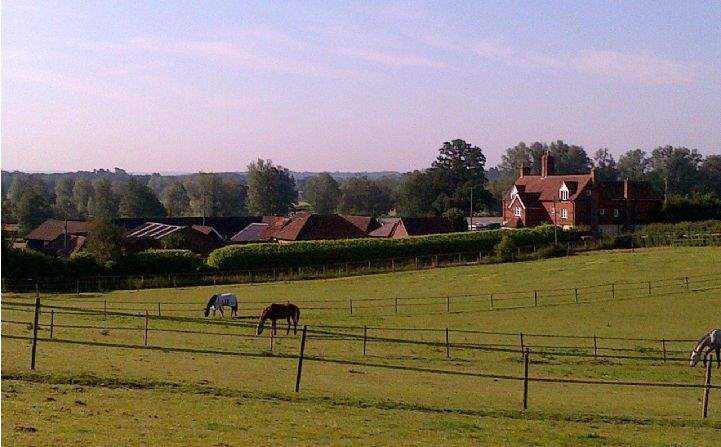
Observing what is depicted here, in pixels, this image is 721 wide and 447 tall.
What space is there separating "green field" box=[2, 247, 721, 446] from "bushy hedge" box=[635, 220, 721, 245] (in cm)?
3139

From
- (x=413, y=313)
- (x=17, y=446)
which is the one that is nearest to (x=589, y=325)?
(x=413, y=313)

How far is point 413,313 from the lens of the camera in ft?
133

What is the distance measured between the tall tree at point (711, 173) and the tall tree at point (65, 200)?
336ft

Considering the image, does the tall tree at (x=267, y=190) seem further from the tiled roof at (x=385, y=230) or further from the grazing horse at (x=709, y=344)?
the grazing horse at (x=709, y=344)

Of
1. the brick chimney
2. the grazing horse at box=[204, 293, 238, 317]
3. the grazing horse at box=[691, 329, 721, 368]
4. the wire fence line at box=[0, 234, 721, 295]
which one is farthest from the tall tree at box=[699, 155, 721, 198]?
the grazing horse at box=[691, 329, 721, 368]

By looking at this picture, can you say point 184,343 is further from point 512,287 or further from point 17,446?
point 512,287

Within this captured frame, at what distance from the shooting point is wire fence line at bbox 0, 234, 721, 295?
5312 centimetres

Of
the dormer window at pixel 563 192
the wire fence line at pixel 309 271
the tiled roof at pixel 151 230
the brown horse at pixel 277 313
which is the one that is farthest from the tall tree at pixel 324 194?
the brown horse at pixel 277 313

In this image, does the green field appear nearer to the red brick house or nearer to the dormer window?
the red brick house

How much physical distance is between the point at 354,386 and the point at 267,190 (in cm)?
12610

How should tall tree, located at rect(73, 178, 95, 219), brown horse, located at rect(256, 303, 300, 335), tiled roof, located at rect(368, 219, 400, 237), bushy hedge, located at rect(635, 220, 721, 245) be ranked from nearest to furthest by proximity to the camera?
brown horse, located at rect(256, 303, 300, 335) → bushy hedge, located at rect(635, 220, 721, 245) → tiled roof, located at rect(368, 219, 400, 237) → tall tree, located at rect(73, 178, 95, 219)

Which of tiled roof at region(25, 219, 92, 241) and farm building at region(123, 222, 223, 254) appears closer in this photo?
farm building at region(123, 222, 223, 254)

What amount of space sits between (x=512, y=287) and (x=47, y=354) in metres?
35.4

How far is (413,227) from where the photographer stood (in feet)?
271
